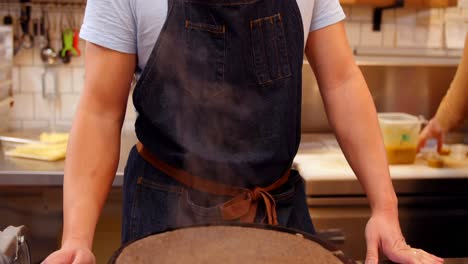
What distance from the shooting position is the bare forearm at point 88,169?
93cm

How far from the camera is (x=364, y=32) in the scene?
9.20ft

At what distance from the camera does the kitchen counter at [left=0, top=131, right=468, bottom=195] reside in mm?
2010

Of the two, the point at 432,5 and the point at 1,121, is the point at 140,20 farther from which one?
the point at 432,5

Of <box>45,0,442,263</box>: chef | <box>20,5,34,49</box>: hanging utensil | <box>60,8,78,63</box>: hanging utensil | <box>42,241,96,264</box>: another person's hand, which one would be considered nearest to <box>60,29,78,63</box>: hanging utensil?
<box>60,8,78,63</box>: hanging utensil

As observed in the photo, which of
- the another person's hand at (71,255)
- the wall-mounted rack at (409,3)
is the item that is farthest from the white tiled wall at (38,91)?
the another person's hand at (71,255)

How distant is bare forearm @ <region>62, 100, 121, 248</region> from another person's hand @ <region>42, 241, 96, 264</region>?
0.04 meters

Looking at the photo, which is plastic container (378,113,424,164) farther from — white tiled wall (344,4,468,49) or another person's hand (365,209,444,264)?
another person's hand (365,209,444,264)

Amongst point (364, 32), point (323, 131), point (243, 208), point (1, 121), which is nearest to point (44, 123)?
point (1, 121)

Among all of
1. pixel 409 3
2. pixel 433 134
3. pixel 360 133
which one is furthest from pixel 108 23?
pixel 409 3

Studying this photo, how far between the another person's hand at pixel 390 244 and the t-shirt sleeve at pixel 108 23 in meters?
0.59

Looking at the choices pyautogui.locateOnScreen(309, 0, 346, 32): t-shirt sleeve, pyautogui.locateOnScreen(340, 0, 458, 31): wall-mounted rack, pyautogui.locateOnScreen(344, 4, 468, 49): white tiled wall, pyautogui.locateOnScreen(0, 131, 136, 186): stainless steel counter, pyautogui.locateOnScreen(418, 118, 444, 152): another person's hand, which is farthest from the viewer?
pyautogui.locateOnScreen(344, 4, 468, 49): white tiled wall

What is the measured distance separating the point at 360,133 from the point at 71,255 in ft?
2.08

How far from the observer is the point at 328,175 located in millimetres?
2029

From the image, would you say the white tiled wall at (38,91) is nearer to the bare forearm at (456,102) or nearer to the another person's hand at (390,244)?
the bare forearm at (456,102)
